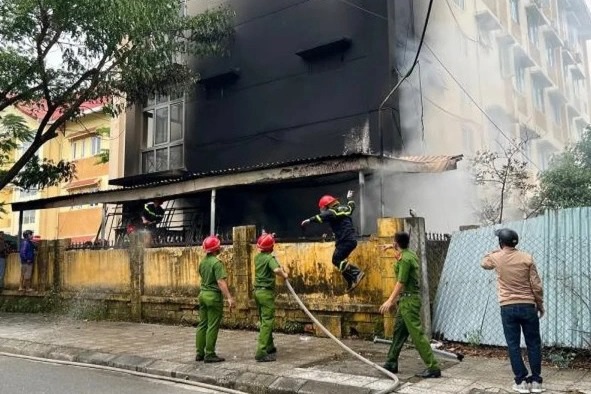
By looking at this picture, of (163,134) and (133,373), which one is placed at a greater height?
(163,134)

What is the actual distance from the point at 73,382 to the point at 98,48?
7.99 meters

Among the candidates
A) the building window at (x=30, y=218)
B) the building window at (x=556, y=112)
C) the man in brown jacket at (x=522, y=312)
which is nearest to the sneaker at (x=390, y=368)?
the man in brown jacket at (x=522, y=312)

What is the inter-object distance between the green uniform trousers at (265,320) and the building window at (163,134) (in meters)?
9.45

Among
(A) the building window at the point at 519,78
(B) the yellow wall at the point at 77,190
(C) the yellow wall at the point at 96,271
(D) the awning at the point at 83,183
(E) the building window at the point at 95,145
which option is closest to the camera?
(C) the yellow wall at the point at 96,271

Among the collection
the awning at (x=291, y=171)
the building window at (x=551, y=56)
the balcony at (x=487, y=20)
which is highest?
the building window at (x=551, y=56)

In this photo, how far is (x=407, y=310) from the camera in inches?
233

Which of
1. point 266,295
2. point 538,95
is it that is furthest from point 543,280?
point 538,95

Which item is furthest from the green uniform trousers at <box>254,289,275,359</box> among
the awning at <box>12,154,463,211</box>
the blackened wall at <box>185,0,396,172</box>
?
the blackened wall at <box>185,0,396,172</box>

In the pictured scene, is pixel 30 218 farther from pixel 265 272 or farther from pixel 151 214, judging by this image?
pixel 265 272

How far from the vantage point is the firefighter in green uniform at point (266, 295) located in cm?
689

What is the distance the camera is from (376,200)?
12000mm

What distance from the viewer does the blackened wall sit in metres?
12.2

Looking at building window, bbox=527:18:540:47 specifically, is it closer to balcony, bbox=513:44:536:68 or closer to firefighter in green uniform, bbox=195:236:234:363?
balcony, bbox=513:44:536:68

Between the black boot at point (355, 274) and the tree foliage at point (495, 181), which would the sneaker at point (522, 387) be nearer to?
the black boot at point (355, 274)
